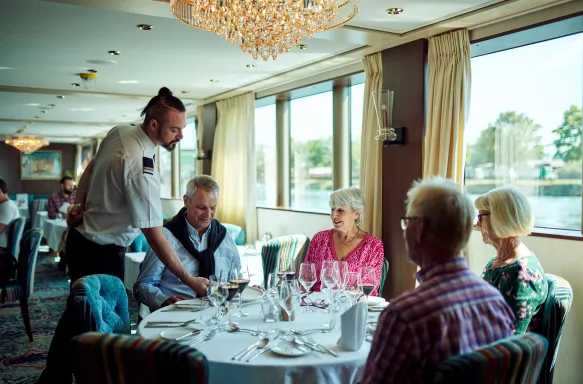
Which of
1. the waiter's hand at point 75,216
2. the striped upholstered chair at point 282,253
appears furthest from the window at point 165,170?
the waiter's hand at point 75,216

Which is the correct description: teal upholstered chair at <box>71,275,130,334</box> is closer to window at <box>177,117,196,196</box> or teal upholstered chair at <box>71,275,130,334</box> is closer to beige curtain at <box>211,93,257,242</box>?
beige curtain at <box>211,93,257,242</box>

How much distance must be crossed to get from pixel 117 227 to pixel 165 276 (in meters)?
0.41

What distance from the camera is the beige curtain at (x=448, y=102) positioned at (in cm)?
434

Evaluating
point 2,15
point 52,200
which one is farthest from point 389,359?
point 52,200

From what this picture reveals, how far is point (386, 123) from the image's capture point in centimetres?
496

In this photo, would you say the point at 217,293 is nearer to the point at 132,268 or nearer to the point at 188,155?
the point at 132,268

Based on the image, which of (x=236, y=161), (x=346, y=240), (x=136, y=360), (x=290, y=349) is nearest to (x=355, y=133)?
(x=236, y=161)

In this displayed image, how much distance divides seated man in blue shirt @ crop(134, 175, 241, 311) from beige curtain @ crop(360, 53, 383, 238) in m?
2.31

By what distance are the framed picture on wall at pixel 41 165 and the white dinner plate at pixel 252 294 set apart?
17.3 metres

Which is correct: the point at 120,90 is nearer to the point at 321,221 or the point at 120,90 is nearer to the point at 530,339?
the point at 321,221

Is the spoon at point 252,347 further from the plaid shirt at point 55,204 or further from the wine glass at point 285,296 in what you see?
the plaid shirt at point 55,204

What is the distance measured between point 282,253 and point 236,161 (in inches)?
149

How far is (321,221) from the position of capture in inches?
253

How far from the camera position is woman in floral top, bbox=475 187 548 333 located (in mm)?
2455
